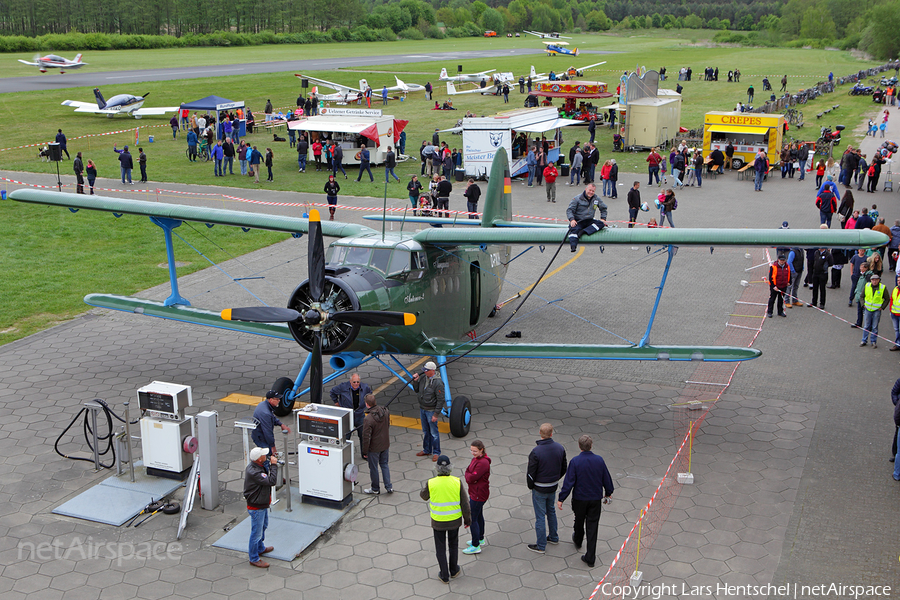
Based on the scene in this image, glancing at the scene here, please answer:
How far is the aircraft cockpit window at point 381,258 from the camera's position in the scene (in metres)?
12.4

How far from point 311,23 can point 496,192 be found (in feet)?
440

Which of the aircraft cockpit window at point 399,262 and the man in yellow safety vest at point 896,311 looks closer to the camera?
the aircraft cockpit window at point 399,262

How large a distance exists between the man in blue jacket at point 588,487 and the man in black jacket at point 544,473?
17cm

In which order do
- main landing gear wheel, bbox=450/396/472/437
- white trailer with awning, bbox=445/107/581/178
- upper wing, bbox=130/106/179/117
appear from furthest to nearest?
upper wing, bbox=130/106/179/117 → white trailer with awning, bbox=445/107/581/178 → main landing gear wheel, bbox=450/396/472/437

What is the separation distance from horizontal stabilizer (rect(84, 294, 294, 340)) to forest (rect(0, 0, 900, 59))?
85.9 m

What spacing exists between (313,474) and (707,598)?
5.21 m

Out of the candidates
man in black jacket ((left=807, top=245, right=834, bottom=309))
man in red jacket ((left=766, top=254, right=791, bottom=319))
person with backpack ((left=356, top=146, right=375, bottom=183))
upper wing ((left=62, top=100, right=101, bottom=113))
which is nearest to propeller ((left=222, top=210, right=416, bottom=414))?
man in red jacket ((left=766, top=254, right=791, bottom=319))

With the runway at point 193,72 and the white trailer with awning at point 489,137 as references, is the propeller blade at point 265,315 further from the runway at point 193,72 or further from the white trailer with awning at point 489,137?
the runway at point 193,72

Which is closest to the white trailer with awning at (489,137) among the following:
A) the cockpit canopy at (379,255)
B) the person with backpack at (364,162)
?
the person with backpack at (364,162)

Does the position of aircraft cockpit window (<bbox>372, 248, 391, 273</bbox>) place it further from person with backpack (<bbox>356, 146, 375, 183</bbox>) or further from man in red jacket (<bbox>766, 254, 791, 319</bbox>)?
person with backpack (<bbox>356, 146, 375, 183</bbox>)

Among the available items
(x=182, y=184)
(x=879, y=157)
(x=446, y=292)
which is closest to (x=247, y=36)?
(x=182, y=184)

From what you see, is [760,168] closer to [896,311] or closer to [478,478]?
[896,311]

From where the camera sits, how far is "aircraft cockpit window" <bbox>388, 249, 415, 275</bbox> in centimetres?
1248

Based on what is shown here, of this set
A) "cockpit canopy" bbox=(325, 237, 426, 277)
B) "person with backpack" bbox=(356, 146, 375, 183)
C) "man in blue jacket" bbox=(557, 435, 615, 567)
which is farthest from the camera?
"person with backpack" bbox=(356, 146, 375, 183)
